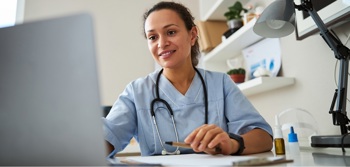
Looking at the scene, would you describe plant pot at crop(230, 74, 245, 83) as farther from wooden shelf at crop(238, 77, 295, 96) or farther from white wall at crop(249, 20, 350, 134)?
white wall at crop(249, 20, 350, 134)

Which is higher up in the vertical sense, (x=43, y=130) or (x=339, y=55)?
(x=339, y=55)

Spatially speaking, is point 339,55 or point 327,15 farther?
point 327,15

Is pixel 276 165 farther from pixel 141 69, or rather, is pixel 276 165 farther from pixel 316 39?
pixel 141 69

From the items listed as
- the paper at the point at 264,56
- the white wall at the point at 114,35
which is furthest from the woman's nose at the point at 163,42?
the white wall at the point at 114,35

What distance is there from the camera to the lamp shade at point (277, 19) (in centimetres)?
99

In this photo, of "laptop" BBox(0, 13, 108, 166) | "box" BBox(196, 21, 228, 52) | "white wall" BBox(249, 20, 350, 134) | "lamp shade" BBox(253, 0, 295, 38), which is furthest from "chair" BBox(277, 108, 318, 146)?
"laptop" BBox(0, 13, 108, 166)

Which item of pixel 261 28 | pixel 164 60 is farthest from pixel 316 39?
pixel 164 60

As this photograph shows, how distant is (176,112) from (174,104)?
0.03m

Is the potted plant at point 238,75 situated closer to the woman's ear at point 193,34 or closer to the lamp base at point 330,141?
the woman's ear at point 193,34

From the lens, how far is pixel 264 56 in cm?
168

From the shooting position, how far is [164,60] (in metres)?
1.13

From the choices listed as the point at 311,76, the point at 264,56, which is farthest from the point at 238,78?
the point at 311,76

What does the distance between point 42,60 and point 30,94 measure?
0.05 m

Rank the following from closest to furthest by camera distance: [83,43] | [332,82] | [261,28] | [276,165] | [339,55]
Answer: [83,43] < [276,165] < [339,55] < [261,28] < [332,82]
